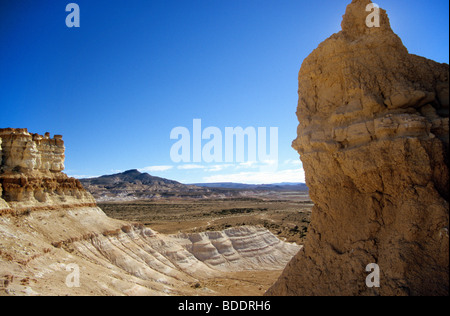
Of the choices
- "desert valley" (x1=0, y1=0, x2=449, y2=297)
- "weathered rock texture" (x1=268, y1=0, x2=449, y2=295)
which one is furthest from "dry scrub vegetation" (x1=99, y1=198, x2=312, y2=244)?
"weathered rock texture" (x1=268, y1=0, x2=449, y2=295)

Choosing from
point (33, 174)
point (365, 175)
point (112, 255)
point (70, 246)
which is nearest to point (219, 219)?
point (112, 255)

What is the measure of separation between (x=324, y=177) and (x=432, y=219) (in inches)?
129

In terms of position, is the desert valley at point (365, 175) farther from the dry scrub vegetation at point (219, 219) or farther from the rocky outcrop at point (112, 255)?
the dry scrub vegetation at point (219, 219)

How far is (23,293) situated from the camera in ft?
40.7

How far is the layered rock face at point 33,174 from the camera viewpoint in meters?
21.2

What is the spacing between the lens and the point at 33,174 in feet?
76.5

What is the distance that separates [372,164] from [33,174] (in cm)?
2497

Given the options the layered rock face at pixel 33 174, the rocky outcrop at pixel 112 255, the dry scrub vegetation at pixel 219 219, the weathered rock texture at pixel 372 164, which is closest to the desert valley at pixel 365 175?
the weathered rock texture at pixel 372 164

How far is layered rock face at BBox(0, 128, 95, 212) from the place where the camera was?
21.2m

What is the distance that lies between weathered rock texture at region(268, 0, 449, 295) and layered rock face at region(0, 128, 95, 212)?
67.9 feet

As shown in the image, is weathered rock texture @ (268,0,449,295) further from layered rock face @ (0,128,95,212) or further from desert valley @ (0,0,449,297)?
layered rock face @ (0,128,95,212)

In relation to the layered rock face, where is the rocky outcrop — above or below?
below
